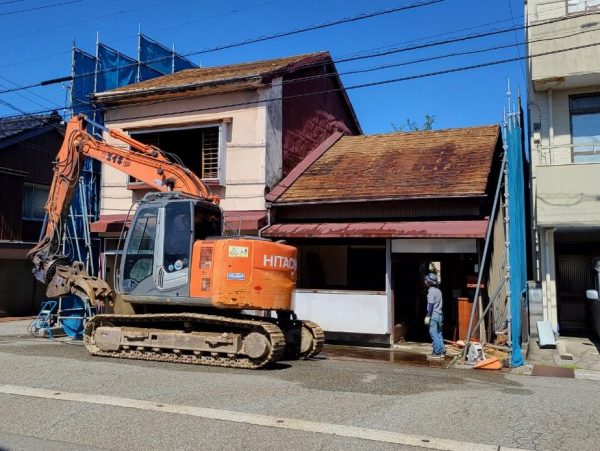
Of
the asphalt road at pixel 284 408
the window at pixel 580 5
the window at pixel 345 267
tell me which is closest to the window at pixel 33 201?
the window at pixel 345 267

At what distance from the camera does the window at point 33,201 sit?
902 inches

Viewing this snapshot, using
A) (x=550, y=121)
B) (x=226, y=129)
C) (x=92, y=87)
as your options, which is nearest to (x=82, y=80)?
(x=92, y=87)

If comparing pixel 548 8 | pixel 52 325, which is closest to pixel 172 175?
pixel 52 325

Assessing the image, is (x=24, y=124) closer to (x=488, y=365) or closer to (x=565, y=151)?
(x=565, y=151)

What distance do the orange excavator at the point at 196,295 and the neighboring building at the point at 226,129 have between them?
3.99 m

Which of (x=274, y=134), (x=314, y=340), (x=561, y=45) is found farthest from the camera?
(x=274, y=134)

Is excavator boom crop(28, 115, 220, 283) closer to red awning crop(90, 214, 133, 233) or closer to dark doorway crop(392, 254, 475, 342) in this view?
red awning crop(90, 214, 133, 233)

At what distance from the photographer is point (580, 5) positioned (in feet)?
47.2

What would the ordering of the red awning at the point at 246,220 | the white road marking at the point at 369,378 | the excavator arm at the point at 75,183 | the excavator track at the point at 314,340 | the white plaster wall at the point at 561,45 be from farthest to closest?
1. the red awning at the point at 246,220
2. the white plaster wall at the point at 561,45
3. the excavator arm at the point at 75,183
4. the excavator track at the point at 314,340
5. the white road marking at the point at 369,378

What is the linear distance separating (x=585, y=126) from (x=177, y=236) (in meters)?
11.0

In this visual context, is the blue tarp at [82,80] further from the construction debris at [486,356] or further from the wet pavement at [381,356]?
the construction debris at [486,356]

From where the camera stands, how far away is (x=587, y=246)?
15547 millimetres

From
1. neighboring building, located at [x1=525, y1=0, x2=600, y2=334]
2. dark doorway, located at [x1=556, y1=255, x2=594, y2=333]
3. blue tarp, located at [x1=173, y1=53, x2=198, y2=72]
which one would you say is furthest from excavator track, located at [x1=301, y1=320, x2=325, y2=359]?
blue tarp, located at [x1=173, y1=53, x2=198, y2=72]

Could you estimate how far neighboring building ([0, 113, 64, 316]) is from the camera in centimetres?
2153
